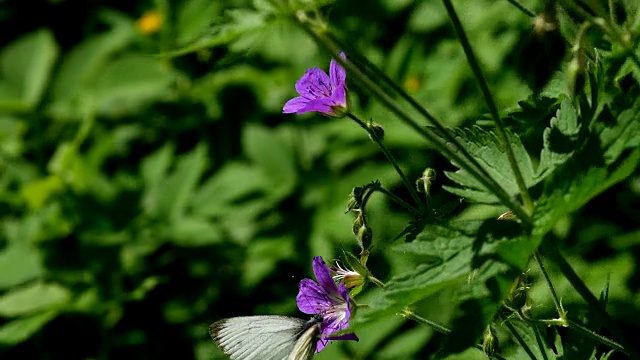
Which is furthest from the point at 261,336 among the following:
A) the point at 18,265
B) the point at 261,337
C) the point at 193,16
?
the point at 193,16

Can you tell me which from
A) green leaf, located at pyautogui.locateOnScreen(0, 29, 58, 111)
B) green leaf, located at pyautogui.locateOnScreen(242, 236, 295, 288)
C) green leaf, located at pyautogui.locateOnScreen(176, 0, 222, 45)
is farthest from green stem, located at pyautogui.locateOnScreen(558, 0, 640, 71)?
green leaf, located at pyautogui.locateOnScreen(0, 29, 58, 111)

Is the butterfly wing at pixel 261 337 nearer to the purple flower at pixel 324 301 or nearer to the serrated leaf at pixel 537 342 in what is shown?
the purple flower at pixel 324 301

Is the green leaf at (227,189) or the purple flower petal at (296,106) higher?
the green leaf at (227,189)

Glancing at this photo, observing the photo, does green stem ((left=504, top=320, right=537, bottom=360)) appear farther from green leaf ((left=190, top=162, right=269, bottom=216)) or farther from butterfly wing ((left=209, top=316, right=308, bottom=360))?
green leaf ((left=190, top=162, right=269, bottom=216))

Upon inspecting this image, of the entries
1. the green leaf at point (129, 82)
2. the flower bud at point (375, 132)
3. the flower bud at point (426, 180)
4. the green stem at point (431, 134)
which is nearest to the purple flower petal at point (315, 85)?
the flower bud at point (375, 132)

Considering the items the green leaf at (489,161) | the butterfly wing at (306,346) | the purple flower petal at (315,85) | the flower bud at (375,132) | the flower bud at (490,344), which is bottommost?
the flower bud at (490,344)

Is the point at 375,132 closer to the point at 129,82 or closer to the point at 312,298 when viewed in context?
the point at 312,298
